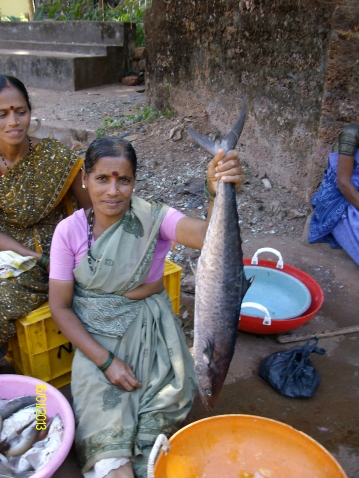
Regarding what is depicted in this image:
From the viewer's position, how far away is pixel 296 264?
4.26 m

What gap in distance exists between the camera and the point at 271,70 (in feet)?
16.4

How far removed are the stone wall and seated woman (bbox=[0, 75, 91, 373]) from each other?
2.66 m

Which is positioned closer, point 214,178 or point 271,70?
point 214,178

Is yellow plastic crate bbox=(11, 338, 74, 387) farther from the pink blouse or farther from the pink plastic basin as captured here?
the pink blouse

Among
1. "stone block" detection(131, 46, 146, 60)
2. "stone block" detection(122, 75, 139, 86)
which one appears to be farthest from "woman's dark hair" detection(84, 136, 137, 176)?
"stone block" detection(131, 46, 146, 60)

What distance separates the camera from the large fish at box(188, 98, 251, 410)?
1.79 meters

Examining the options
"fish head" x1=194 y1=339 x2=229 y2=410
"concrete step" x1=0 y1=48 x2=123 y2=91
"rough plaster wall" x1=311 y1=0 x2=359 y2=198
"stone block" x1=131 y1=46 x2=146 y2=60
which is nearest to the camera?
"fish head" x1=194 y1=339 x2=229 y2=410

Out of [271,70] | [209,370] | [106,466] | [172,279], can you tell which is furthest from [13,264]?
[271,70]

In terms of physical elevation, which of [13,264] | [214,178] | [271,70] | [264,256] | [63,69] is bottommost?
[264,256]

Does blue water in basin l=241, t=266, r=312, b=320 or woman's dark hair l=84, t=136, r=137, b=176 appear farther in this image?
blue water in basin l=241, t=266, r=312, b=320

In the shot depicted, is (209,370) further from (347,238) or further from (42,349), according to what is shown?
(347,238)

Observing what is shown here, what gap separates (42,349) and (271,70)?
3.87m

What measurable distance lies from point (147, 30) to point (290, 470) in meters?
6.69

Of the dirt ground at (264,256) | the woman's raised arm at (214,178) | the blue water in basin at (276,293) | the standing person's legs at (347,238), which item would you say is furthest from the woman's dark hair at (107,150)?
the standing person's legs at (347,238)
